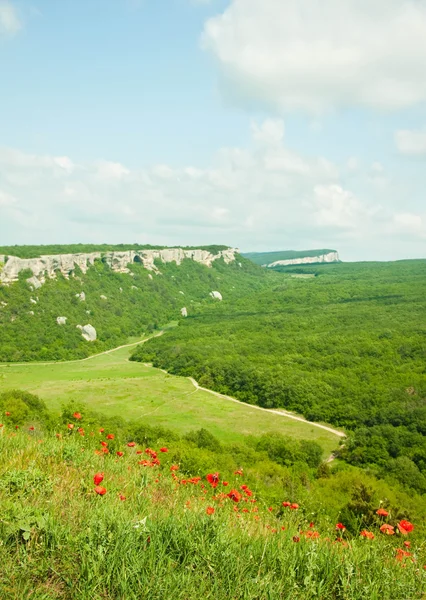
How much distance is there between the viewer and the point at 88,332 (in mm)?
112188

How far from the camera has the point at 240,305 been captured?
15438 centimetres

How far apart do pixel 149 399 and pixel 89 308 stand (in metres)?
67.5

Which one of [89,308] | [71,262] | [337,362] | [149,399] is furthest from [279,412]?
[71,262]

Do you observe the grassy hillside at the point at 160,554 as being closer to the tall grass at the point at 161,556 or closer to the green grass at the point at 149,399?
the tall grass at the point at 161,556

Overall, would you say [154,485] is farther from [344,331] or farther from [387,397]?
[344,331]

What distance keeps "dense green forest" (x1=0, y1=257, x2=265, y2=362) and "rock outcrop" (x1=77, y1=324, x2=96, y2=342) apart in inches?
55.4

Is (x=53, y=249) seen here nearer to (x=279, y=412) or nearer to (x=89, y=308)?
(x=89, y=308)

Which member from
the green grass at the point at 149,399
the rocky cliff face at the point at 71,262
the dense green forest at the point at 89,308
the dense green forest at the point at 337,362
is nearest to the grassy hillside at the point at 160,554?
the dense green forest at the point at 337,362

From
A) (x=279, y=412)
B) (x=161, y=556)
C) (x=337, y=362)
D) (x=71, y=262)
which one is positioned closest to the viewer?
(x=161, y=556)

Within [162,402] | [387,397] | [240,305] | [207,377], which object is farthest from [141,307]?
[387,397]

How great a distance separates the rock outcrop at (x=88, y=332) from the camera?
111 metres

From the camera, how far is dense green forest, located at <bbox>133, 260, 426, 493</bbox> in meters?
47.1

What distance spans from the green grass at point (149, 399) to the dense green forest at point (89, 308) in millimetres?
11407

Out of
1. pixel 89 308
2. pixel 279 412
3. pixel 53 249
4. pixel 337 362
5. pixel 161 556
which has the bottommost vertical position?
pixel 279 412
